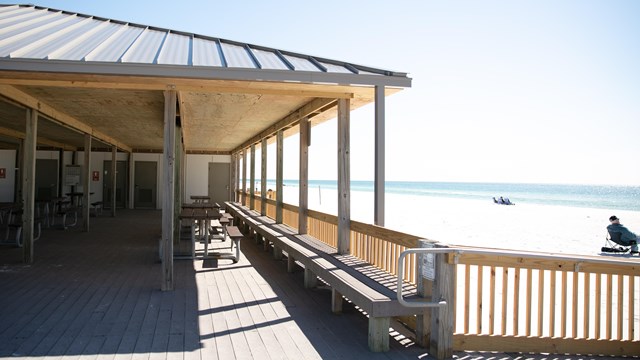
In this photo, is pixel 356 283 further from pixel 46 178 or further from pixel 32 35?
pixel 46 178

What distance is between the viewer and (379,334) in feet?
12.1

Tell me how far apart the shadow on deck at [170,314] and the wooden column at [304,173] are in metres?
0.80

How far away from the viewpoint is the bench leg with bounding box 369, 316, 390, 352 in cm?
369

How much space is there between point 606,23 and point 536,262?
16147mm

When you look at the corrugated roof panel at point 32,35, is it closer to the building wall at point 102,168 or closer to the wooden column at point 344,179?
the wooden column at point 344,179

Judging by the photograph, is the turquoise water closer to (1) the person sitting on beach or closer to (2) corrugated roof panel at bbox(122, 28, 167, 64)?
(1) the person sitting on beach

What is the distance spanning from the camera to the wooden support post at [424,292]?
12.0ft

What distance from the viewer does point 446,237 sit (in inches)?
551

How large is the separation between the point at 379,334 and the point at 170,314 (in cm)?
211

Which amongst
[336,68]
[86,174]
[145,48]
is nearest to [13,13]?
[145,48]

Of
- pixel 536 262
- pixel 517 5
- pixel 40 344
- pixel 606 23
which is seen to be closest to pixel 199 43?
pixel 40 344

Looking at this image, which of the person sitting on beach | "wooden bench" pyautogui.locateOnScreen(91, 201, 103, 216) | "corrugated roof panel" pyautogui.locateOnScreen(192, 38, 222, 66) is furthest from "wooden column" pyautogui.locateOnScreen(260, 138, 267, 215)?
the person sitting on beach

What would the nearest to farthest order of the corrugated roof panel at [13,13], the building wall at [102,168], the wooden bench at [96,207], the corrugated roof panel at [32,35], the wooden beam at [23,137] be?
the corrugated roof panel at [32,35] → the corrugated roof panel at [13,13] → the wooden beam at [23,137] → the wooden bench at [96,207] → the building wall at [102,168]

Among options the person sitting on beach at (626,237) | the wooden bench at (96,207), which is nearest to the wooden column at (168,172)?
the person sitting on beach at (626,237)
